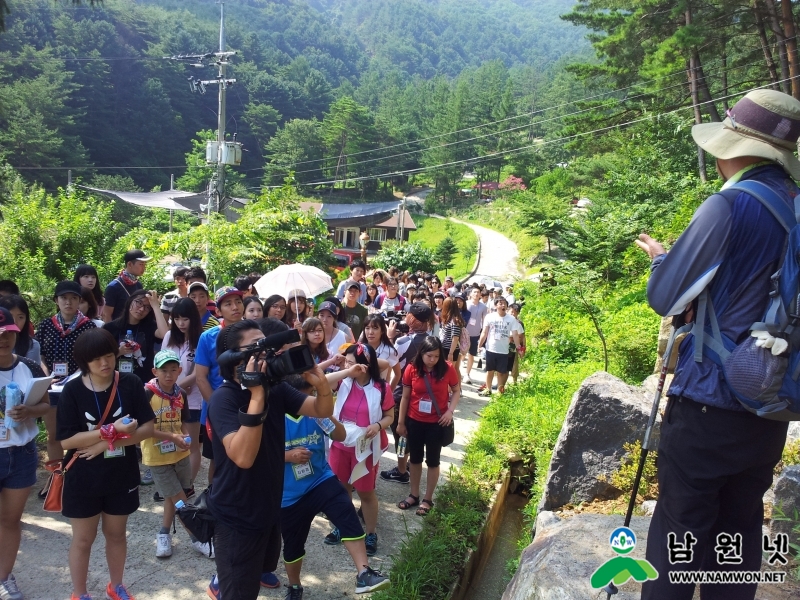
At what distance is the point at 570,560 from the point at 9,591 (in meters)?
3.20

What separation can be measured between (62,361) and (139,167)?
58.8m

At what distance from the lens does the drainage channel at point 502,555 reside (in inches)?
194

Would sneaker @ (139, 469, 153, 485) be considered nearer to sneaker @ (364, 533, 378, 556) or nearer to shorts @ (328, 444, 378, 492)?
shorts @ (328, 444, 378, 492)

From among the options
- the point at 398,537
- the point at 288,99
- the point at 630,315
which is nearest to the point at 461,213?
the point at 288,99

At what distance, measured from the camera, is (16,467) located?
3637 mm

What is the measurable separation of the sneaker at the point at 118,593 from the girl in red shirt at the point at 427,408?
95.1 inches

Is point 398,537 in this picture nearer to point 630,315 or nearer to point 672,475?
point 672,475

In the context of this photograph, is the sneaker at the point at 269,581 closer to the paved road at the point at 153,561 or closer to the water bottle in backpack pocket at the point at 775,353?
the paved road at the point at 153,561

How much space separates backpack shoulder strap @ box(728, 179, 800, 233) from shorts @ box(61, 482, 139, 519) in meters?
3.37

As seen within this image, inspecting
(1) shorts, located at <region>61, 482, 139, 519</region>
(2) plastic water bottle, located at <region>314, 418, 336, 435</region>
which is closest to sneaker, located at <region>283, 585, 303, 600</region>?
(2) plastic water bottle, located at <region>314, 418, 336, 435</region>

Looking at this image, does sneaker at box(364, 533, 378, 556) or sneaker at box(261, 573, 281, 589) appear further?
sneaker at box(364, 533, 378, 556)

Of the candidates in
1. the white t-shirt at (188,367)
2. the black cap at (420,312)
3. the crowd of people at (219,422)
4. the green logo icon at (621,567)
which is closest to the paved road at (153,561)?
the crowd of people at (219,422)

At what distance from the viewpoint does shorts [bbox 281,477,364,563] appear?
3.74m

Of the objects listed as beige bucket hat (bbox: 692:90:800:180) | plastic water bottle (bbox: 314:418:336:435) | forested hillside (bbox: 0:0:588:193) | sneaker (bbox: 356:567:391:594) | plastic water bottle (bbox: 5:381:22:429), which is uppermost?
forested hillside (bbox: 0:0:588:193)
